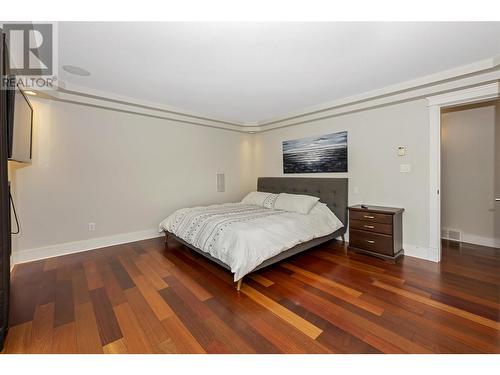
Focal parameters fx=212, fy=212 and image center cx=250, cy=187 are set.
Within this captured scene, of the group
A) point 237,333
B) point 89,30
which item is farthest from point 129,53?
point 237,333

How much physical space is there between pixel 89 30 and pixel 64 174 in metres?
2.20

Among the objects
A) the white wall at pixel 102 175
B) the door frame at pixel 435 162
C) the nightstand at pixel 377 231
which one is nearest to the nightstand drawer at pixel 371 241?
the nightstand at pixel 377 231

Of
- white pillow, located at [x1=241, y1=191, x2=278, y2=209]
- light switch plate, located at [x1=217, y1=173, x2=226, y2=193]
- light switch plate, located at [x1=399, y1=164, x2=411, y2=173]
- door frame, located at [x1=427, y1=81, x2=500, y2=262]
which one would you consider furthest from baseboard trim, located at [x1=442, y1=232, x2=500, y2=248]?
light switch plate, located at [x1=217, y1=173, x2=226, y2=193]

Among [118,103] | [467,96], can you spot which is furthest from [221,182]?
[467,96]

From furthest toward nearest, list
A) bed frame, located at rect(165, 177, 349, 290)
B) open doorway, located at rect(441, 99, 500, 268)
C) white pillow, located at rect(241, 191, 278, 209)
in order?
white pillow, located at rect(241, 191, 278, 209) < bed frame, located at rect(165, 177, 349, 290) < open doorway, located at rect(441, 99, 500, 268)

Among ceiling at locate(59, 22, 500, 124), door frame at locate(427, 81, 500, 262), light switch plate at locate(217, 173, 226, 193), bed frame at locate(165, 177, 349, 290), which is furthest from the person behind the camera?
light switch plate at locate(217, 173, 226, 193)

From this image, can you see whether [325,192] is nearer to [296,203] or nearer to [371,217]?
[296,203]

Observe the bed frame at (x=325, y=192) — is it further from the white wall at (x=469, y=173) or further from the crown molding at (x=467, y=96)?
the white wall at (x=469, y=173)

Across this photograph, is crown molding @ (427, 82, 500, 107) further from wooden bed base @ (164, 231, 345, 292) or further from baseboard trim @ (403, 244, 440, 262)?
wooden bed base @ (164, 231, 345, 292)

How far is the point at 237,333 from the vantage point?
1.54m

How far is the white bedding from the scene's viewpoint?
218 centimetres

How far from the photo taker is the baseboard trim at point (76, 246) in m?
2.77

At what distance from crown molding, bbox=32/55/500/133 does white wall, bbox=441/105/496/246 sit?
1475 mm
